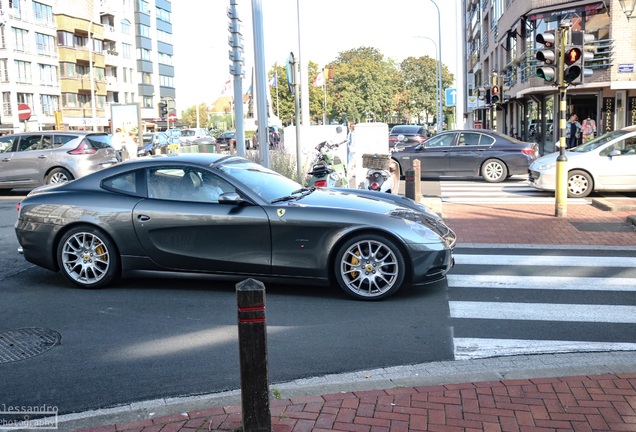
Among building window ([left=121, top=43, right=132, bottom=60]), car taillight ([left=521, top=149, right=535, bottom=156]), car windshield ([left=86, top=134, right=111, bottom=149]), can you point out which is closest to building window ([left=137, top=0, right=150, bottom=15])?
building window ([left=121, top=43, right=132, bottom=60])

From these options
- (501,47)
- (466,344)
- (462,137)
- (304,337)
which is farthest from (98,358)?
(501,47)

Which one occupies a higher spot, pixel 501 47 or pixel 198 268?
pixel 501 47

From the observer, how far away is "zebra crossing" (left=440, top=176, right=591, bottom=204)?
14714mm

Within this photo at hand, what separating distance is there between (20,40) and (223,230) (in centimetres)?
5957

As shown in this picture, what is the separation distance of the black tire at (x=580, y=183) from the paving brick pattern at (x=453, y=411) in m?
11.1

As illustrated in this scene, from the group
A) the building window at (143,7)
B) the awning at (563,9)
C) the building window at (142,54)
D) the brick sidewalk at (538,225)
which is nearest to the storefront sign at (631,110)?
the awning at (563,9)

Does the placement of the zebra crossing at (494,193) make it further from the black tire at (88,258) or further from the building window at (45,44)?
the building window at (45,44)

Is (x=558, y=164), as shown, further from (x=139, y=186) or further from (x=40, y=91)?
(x=40, y=91)

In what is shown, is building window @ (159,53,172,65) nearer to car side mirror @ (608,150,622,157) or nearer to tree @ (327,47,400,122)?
tree @ (327,47,400,122)

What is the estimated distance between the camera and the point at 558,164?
38.1 ft

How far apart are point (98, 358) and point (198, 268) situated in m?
1.89

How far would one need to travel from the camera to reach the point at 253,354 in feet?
11.4

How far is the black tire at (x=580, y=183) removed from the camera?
1459 cm

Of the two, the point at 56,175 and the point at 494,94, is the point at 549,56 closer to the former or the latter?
the point at 56,175
